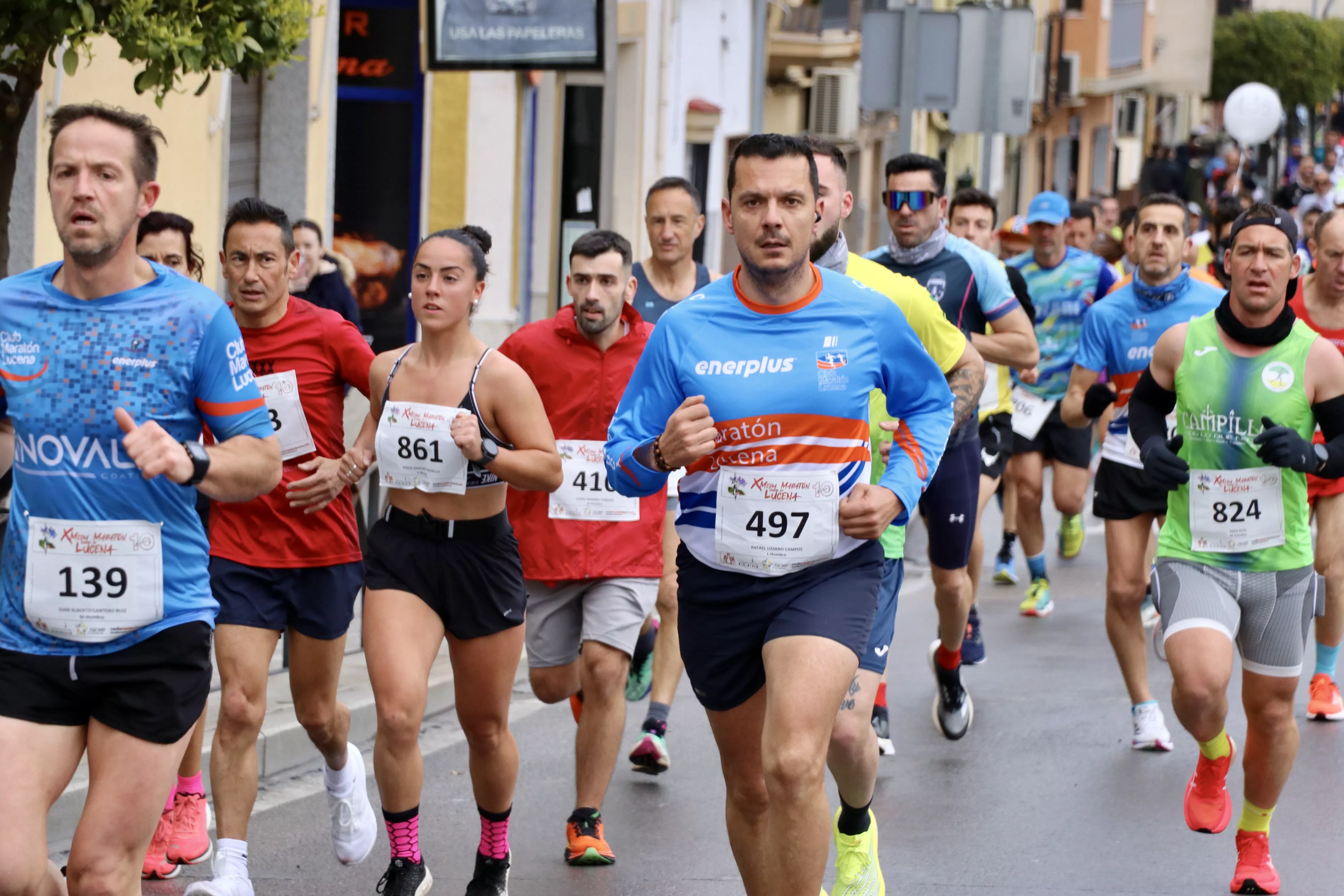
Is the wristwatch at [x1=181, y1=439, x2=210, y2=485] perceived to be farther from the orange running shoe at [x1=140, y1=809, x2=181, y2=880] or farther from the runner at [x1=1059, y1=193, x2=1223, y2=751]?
the runner at [x1=1059, y1=193, x2=1223, y2=751]

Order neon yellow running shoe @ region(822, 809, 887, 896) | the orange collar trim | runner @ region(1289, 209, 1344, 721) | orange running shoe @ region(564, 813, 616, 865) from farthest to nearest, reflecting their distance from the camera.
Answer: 1. runner @ region(1289, 209, 1344, 721)
2. orange running shoe @ region(564, 813, 616, 865)
3. neon yellow running shoe @ region(822, 809, 887, 896)
4. the orange collar trim

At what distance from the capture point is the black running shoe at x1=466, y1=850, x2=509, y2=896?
20.4ft

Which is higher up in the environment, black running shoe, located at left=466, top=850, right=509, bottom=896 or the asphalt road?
black running shoe, located at left=466, top=850, right=509, bottom=896

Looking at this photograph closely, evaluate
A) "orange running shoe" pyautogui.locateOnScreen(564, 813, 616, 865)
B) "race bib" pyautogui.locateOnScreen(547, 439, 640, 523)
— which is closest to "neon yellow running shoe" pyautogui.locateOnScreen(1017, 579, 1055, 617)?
"race bib" pyautogui.locateOnScreen(547, 439, 640, 523)

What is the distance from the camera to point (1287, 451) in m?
6.27

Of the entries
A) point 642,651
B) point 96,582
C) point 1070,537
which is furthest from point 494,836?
point 1070,537

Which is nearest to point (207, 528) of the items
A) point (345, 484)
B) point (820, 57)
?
point (345, 484)

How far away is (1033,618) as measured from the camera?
39.8ft

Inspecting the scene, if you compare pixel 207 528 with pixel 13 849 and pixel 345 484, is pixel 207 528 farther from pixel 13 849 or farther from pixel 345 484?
pixel 13 849

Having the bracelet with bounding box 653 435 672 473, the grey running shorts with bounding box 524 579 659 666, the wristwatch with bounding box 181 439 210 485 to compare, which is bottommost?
the grey running shorts with bounding box 524 579 659 666

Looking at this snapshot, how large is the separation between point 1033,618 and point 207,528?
6725 mm

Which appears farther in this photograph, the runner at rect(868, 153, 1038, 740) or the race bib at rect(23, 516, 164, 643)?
the runner at rect(868, 153, 1038, 740)

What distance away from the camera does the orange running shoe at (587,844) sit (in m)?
6.76

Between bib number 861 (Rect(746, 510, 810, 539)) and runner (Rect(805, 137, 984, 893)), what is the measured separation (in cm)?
21
